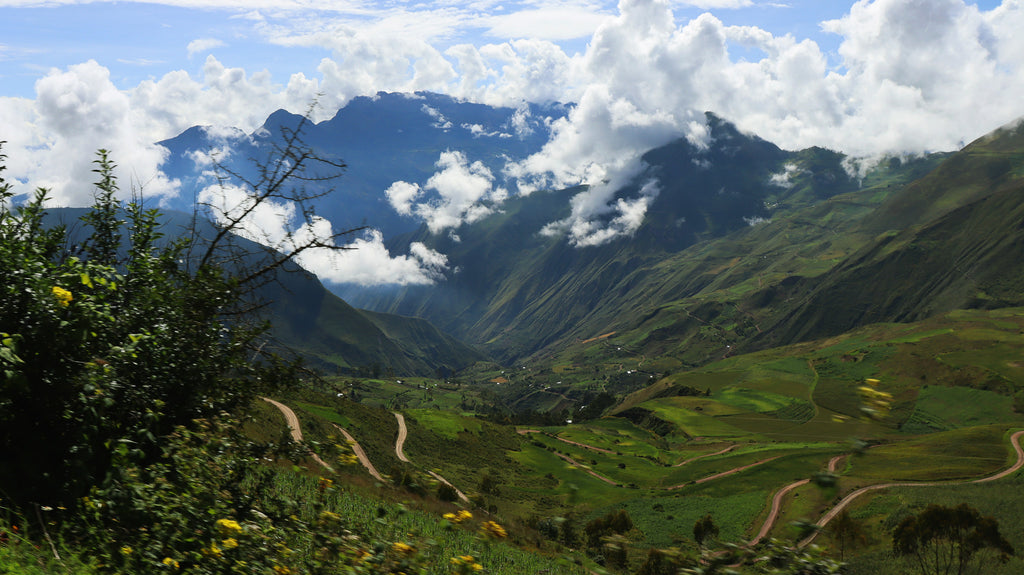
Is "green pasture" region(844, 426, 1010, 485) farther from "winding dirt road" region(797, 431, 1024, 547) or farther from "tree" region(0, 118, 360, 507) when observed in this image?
"tree" region(0, 118, 360, 507)

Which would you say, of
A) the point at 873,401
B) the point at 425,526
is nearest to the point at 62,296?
the point at 873,401

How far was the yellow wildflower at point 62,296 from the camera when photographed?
265 inches

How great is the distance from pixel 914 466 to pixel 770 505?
131 feet

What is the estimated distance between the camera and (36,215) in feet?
29.8

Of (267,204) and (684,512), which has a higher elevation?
(267,204)

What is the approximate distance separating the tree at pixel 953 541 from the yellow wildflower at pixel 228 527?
5482 cm

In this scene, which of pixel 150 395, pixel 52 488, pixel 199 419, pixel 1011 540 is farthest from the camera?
pixel 1011 540

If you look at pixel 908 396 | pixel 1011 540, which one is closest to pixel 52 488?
pixel 1011 540

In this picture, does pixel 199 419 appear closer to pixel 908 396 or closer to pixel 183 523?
pixel 183 523

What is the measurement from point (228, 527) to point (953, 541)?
209ft

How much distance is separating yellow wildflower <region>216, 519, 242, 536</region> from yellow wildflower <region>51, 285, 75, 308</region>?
10.2 ft

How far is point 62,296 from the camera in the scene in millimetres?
6746

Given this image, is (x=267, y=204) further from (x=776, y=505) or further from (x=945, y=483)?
(x=945, y=483)

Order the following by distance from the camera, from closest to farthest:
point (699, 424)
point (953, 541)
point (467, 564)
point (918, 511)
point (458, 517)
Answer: point (467, 564)
point (458, 517)
point (953, 541)
point (918, 511)
point (699, 424)
